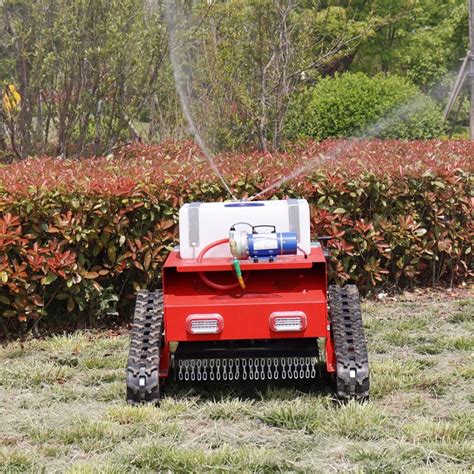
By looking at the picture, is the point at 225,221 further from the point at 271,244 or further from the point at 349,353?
the point at 349,353

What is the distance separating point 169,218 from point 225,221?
1.64 metres

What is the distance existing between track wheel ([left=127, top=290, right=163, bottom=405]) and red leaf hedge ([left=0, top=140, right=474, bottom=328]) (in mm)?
1388

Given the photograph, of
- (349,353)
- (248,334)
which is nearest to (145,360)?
(248,334)

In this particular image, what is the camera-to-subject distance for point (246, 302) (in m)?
4.50

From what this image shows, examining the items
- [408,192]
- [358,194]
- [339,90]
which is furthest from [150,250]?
[339,90]

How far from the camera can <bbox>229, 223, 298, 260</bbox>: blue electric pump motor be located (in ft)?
14.6

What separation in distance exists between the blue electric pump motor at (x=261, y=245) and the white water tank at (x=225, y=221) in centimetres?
25

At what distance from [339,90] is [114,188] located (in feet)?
30.7

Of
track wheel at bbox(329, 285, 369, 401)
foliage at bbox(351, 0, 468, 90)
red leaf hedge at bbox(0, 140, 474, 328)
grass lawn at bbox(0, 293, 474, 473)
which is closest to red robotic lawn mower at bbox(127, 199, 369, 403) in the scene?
track wheel at bbox(329, 285, 369, 401)

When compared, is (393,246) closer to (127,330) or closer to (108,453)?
(127,330)

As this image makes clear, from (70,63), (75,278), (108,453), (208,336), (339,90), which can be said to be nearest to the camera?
(108,453)

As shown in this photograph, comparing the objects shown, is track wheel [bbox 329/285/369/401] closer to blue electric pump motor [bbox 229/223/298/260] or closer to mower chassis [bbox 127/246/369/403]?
mower chassis [bbox 127/246/369/403]

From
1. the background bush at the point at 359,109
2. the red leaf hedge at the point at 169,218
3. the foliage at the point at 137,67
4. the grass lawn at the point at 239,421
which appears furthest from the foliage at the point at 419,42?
the grass lawn at the point at 239,421

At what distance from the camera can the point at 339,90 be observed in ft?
49.1
